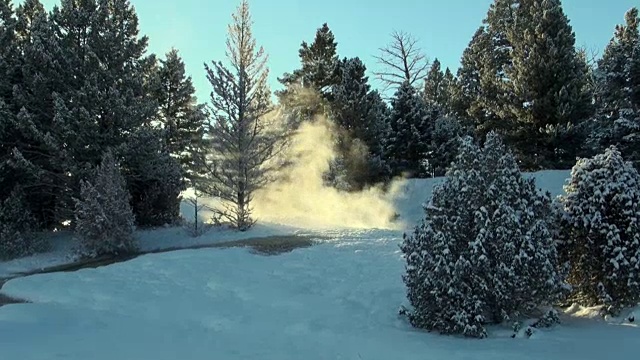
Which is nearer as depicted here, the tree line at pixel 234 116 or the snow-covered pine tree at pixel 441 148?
the tree line at pixel 234 116

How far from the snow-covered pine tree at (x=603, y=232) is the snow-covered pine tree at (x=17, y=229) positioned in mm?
17941

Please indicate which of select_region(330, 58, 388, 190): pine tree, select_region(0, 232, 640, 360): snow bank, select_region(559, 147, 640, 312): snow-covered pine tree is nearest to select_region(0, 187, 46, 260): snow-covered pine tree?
select_region(0, 232, 640, 360): snow bank

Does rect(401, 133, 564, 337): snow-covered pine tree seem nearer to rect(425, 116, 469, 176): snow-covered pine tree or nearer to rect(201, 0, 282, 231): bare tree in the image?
rect(201, 0, 282, 231): bare tree

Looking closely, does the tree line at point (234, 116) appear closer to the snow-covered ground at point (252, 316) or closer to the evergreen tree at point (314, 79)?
the evergreen tree at point (314, 79)

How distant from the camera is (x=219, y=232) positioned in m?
18.0

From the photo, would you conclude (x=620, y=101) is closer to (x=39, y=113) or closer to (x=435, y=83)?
(x=435, y=83)

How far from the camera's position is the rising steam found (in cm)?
2100

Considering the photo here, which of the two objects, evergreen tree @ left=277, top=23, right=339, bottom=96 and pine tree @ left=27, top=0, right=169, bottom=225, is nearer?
pine tree @ left=27, top=0, right=169, bottom=225

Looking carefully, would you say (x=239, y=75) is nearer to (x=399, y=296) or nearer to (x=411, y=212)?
(x=411, y=212)

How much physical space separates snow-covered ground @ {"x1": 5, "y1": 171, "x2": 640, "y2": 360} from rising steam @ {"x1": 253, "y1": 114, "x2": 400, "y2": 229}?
7.17 m

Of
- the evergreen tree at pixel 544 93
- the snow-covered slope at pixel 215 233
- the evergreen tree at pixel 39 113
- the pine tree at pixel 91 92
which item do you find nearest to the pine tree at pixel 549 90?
the evergreen tree at pixel 544 93

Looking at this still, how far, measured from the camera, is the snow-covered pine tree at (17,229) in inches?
763

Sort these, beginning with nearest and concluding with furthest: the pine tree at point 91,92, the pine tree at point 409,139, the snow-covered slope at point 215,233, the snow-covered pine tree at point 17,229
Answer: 1. the snow-covered slope at point 215,233
2. the snow-covered pine tree at point 17,229
3. the pine tree at point 91,92
4. the pine tree at point 409,139

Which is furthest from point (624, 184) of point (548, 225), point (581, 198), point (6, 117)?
A: point (6, 117)
